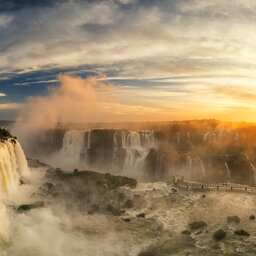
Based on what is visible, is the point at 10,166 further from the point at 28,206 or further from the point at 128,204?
the point at 128,204

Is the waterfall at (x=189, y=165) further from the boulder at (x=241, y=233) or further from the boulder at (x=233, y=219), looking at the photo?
the boulder at (x=241, y=233)

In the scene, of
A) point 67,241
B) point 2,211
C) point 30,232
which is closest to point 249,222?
point 67,241

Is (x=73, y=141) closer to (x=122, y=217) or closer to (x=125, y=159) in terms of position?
(x=125, y=159)

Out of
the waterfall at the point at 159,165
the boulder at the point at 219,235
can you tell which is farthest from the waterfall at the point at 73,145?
the boulder at the point at 219,235

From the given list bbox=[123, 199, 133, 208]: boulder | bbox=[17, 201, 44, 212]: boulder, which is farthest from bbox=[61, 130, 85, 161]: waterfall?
bbox=[17, 201, 44, 212]: boulder

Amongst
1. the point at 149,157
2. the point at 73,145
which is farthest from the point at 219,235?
the point at 73,145
